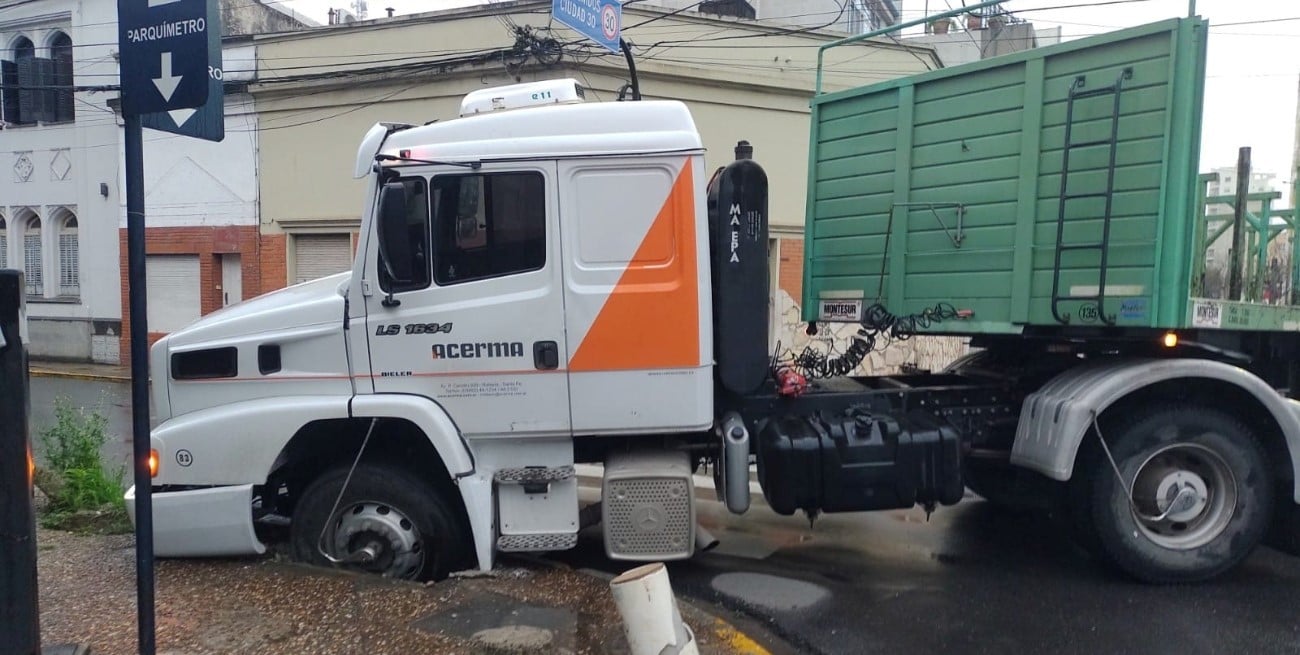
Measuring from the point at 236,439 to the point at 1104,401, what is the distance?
15.9 ft

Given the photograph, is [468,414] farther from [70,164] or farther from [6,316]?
[70,164]

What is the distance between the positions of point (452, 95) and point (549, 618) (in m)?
11.5

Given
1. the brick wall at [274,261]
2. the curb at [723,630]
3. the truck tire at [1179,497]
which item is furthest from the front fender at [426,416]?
the brick wall at [274,261]

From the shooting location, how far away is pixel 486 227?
15.8 feet

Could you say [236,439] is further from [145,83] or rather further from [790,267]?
[790,267]

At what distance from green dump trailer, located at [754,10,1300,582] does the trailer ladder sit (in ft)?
0.04

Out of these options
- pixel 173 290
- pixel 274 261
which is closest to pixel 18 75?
pixel 173 290

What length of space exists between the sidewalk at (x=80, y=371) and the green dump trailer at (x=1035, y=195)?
14.8 metres

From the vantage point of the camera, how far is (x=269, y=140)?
1575 cm

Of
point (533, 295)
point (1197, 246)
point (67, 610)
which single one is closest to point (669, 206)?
point (533, 295)

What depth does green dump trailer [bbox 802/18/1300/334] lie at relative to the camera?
479 centimetres

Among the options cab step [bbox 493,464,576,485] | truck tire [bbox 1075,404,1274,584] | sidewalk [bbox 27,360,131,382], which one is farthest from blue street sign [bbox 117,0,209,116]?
sidewalk [bbox 27,360,131,382]

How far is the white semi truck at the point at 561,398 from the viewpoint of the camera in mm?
4781

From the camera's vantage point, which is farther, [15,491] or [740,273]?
[740,273]
